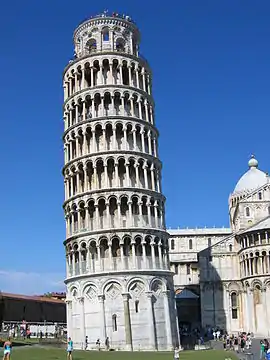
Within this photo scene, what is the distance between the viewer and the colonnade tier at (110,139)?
53969 mm

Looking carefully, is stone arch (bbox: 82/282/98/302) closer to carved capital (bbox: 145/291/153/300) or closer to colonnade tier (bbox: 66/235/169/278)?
colonnade tier (bbox: 66/235/169/278)

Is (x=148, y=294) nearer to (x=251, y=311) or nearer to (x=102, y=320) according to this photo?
(x=102, y=320)

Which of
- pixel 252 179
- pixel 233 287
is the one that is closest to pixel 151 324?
pixel 233 287

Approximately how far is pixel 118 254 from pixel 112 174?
7.70 metres

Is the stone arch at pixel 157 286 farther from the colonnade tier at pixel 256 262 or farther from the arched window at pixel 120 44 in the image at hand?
the colonnade tier at pixel 256 262

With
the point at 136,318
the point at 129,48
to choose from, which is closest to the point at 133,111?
the point at 129,48

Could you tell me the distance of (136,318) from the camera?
4956 cm

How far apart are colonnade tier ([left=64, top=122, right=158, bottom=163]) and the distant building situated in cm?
1764

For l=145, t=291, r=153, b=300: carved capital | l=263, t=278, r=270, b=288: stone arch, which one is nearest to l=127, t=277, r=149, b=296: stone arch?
l=145, t=291, r=153, b=300: carved capital

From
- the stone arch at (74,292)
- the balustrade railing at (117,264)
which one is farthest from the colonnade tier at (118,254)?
the stone arch at (74,292)

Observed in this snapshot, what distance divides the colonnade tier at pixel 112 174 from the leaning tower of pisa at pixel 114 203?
0.10m

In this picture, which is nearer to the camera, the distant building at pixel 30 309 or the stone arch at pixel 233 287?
the distant building at pixel 30 309

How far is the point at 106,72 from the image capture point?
57.0m

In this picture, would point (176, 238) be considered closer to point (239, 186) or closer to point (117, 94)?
point (239, 186)
